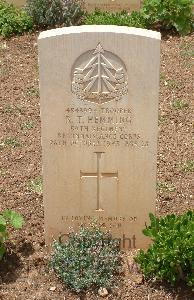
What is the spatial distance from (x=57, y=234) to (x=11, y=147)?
5.57 ft

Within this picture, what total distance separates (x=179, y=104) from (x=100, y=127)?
278 cm

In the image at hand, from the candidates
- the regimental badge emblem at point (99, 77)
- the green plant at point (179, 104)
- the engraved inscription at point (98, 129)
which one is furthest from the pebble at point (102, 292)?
the green plant at point (179, 104)

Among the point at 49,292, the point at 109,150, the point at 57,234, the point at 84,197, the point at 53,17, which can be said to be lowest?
the point at 49,292

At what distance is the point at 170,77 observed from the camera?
7.43 m

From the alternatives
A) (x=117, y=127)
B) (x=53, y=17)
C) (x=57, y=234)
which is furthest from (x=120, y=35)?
(x=53, y=17)

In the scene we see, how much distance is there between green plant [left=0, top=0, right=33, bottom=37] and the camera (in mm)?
8547

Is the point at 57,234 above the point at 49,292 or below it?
above

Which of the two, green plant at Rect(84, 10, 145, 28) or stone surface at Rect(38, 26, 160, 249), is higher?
green plant at Rect(84, 10, 145, 28)

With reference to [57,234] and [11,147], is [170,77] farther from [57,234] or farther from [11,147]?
[57,234]

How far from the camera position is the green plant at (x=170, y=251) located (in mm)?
4027

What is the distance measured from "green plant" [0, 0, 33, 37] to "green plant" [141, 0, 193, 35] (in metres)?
1.55

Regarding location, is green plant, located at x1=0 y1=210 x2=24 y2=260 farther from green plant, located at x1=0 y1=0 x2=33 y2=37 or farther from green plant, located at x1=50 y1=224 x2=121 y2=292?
green plant, located at x1=0 y1=0 x2=33 y2=37

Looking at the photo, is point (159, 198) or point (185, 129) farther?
point (185, 129)

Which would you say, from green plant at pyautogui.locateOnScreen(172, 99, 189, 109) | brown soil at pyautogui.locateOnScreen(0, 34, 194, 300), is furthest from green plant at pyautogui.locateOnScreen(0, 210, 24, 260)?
green plant at pyautogui.locateOnScreen(172, 99, 189, 109)
